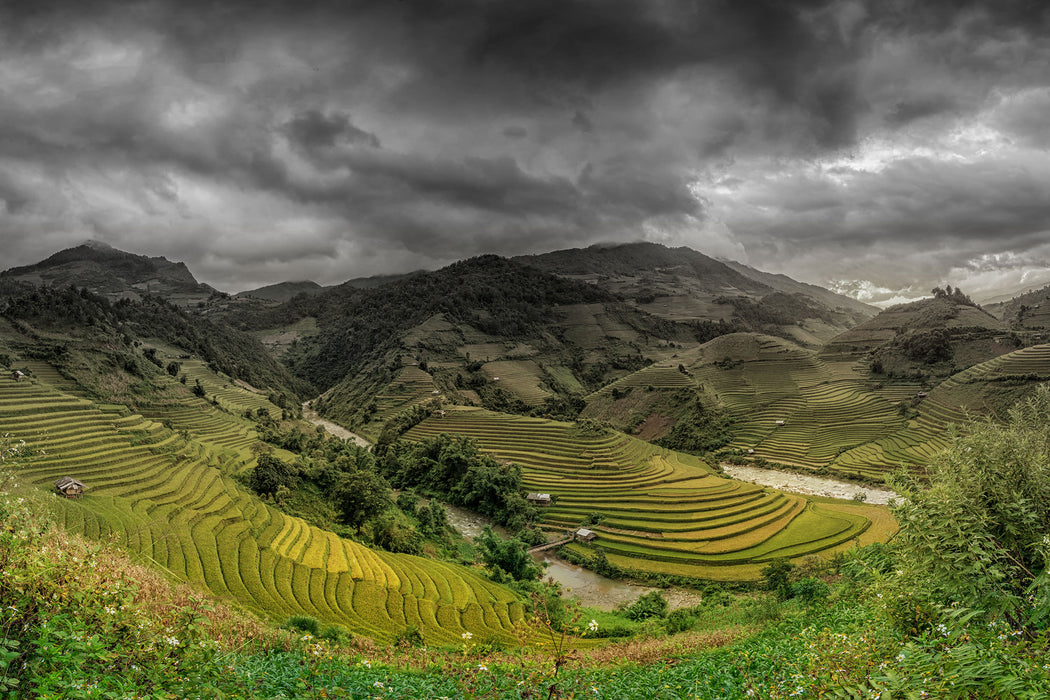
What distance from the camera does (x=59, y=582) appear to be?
5.37m

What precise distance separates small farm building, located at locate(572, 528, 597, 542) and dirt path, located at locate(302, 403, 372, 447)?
152 feet

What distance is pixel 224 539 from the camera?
2181 cm

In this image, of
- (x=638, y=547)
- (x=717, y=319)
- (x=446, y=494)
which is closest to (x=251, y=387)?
(x=446, y=494)

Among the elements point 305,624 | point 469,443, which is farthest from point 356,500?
point 305,624

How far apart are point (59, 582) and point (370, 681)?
416 centimetres

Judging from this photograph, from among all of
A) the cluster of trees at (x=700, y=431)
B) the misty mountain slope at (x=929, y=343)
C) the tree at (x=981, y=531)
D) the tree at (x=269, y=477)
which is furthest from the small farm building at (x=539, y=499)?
the misty mountain slope at (x=929, y=343)

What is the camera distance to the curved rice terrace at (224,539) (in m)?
18.1

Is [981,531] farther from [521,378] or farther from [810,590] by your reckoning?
[521,378]

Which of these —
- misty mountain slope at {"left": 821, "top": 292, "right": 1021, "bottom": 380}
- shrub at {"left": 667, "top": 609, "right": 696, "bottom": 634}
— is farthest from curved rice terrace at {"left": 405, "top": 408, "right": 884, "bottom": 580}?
misty mountain slope at {"left": 821, "top": 292, "right": 1021, "bottom": 380}

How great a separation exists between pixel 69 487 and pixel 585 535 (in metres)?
33.1

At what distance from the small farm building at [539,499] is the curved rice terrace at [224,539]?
1548 centimetres

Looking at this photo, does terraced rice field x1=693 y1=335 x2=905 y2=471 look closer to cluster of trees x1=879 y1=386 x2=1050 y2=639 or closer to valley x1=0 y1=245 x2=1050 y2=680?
valley x1=0 y1=245 x2=1050 y2=680

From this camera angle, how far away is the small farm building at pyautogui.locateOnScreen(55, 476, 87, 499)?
24406mm

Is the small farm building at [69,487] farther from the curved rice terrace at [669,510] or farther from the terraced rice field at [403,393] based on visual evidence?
the terraced rice field at [403,393]
